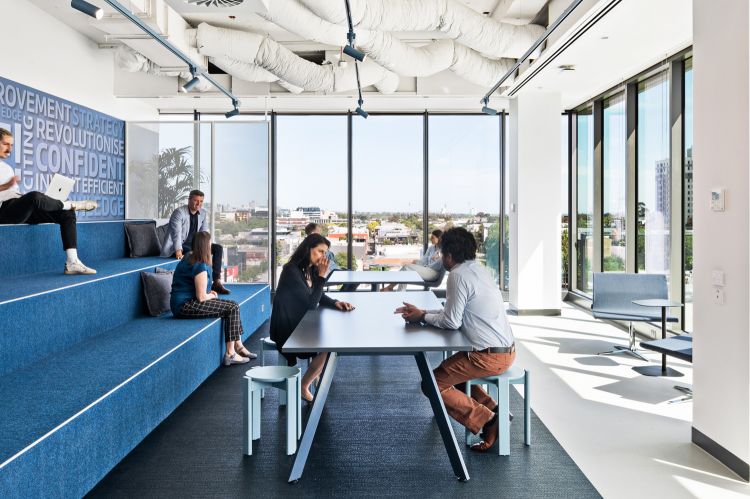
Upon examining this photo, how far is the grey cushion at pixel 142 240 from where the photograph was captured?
7203 millimetres

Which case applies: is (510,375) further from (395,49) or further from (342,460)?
(395,49)

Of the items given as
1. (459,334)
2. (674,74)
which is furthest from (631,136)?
(459,334)

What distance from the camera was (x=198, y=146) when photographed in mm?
9070

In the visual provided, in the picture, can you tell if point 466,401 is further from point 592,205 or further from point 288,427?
point 592,205

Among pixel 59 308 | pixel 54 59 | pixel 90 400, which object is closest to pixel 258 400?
pixel 90 400

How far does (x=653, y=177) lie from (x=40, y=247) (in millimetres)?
6614

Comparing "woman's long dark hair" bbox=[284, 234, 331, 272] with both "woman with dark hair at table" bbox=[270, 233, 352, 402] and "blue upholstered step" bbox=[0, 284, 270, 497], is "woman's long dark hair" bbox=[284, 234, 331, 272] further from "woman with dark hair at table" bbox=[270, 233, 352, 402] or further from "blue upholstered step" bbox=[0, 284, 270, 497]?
"blue upholstered step" bbox=[0, 284, 270, 497]

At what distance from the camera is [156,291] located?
5.71 m

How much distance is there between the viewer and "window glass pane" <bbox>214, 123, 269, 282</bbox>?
895 cm

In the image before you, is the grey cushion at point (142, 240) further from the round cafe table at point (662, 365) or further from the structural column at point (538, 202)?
the round cafe table at point (662, 365)

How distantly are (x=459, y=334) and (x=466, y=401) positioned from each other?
0.48m

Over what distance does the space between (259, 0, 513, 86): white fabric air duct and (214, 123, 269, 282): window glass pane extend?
117 inches

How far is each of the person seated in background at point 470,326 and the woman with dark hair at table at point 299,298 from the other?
→ 88 cm

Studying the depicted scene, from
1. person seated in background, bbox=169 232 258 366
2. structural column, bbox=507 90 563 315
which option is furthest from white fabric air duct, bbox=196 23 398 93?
person seated in background, bbox=169 232 258 366
